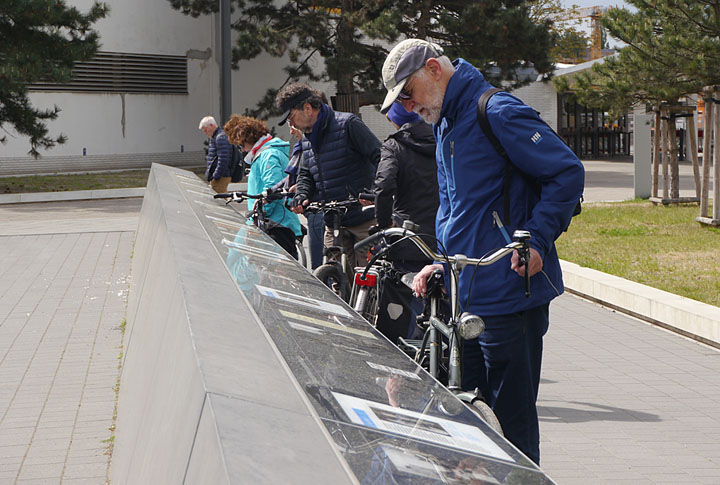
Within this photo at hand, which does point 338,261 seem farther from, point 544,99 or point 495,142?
point 544,99

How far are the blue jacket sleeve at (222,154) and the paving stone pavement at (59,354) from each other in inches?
69.1

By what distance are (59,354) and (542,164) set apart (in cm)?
513

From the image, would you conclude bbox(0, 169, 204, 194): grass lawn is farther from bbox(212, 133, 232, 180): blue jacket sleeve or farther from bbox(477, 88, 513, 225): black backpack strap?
bbox(477, 88, 513, 225): black backpack strap

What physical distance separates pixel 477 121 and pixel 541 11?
166 ft

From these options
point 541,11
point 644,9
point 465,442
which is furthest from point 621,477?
point 541,11

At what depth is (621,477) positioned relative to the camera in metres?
4.48

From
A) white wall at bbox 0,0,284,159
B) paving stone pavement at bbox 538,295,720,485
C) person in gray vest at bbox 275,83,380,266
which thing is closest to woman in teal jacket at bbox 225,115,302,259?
person in gray vest at bbox 275,83,380,266

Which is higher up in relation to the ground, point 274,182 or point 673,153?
point 673,153

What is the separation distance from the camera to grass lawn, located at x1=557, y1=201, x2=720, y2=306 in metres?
9.84

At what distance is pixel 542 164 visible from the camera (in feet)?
11.1

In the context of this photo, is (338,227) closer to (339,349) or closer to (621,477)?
(621,477)

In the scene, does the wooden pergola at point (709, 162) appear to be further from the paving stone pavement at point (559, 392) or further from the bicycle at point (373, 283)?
the bicycle at point (373, 283)

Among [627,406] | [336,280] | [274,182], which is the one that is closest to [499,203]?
[627,406]

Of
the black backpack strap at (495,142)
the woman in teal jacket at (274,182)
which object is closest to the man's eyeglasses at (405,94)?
the black backpack strap at (495,142)
